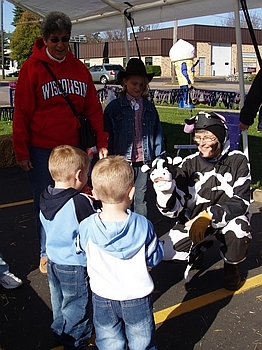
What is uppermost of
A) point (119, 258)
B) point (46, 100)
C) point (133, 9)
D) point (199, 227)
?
point (133, 9)

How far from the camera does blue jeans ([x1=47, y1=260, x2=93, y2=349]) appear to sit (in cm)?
262

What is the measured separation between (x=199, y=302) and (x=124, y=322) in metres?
1.30

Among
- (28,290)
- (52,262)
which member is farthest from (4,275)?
(52,262)

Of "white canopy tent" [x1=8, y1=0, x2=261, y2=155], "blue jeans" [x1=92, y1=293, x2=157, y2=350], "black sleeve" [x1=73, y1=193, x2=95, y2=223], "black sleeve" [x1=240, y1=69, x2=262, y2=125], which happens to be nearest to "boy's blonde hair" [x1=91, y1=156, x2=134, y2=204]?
"black sleeve" [x1=73, y1=193, x2=95, y2=223]

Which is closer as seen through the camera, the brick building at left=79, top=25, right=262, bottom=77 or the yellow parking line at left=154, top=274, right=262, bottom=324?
the yellow parking line at left=154, top=274, right=262, bottom=324

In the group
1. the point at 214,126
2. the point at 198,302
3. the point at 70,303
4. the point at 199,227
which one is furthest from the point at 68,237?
the point at 214,126

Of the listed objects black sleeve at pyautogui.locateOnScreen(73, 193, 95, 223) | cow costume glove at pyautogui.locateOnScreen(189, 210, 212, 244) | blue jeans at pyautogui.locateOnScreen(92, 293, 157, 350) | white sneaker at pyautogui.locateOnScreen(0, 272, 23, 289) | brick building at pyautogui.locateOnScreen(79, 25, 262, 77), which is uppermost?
brick building at pyautogui.locateOnScreen(79, 25, 262, 77)

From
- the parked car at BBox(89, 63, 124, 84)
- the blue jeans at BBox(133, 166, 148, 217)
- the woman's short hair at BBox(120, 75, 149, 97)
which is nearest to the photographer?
the woman's short hair at BBox(120, 75, 149, 97)

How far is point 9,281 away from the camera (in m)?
3.71

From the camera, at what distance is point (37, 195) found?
3.76m

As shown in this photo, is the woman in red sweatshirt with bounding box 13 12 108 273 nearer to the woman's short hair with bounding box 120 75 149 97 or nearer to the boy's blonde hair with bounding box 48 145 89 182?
the woman's short hair with bounding box 120 75 149 97

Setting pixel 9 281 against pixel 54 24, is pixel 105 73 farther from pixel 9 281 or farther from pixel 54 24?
pixel 9 281

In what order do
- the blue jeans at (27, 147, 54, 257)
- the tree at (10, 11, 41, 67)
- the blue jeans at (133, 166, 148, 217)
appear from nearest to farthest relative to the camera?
the blue jeans at (27, 147, 54, 257), the blue jeans at (133, 166, 148, 217), the tree at (10, 11, 41, 67)

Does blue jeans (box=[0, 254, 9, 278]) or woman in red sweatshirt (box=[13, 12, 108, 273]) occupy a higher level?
woman in red sweatshirt (box=[13, 12, 108, 273])
